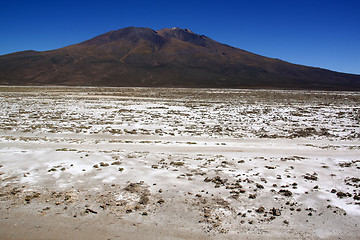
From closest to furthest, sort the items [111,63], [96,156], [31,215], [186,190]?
[31,215], [186,190], [96,156], [111,63]

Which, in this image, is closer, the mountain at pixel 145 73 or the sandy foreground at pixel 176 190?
the sandy foreground at pixel 176 190

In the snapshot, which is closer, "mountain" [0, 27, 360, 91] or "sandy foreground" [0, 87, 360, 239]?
"sandy foreground" [0, 87, 360, 239]

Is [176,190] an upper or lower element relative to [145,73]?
lower

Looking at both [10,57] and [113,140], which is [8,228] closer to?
[113,140]

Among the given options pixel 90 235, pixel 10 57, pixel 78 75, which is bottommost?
pixel 90 235

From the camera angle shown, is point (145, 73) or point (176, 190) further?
→ point (145, 73)

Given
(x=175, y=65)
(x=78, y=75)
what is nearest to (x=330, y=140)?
(x=78, y=75)

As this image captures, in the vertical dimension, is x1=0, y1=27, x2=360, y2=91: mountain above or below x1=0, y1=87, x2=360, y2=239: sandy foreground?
above

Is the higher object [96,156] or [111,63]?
[111,63]

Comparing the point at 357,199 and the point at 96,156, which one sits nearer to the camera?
the point at 357,199

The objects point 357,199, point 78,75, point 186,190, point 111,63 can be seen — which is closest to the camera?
point 357,199

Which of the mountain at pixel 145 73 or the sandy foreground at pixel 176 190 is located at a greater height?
the mountain at pixel 145 73

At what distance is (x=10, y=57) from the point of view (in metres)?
194

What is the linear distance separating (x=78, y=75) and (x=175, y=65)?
213 ft
